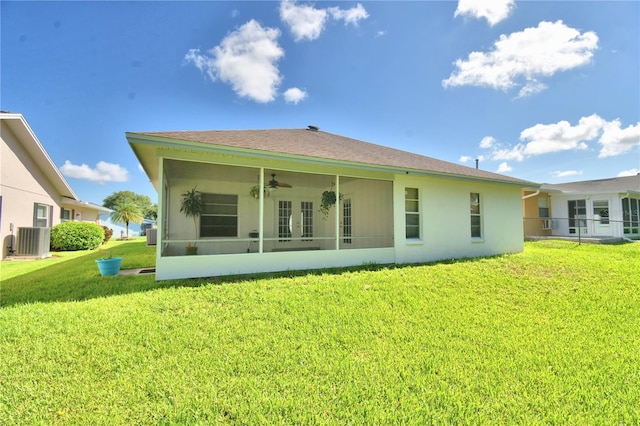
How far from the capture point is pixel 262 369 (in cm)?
296

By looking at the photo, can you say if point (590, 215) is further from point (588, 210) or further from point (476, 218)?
point (476, 218)

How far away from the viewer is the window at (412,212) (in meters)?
9.09

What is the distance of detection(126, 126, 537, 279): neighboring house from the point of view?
21.1 ft

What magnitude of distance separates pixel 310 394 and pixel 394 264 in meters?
6.20

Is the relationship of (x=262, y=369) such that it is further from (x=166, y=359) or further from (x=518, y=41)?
(x=518, y=41)

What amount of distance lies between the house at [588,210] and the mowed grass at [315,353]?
14.3 m

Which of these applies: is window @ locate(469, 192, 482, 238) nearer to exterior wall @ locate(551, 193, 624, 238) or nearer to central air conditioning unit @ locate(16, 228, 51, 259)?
exterior wall @ locate(551, 193, 624, 238)

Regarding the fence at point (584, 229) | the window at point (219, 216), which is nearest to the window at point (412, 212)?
the window at point (219, 216)

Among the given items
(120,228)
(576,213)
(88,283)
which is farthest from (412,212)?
(120,228)

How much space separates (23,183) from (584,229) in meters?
29.8

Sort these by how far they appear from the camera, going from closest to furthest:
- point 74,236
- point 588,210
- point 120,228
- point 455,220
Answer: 1. point 455,220
2. point 74,236
3. point 588,210
4. point 120,228

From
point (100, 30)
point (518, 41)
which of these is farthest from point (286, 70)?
point (518, 41)

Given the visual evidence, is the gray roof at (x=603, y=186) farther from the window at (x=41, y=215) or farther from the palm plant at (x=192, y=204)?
Result: the window at (x=41, y=215)

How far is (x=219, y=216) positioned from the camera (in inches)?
389
